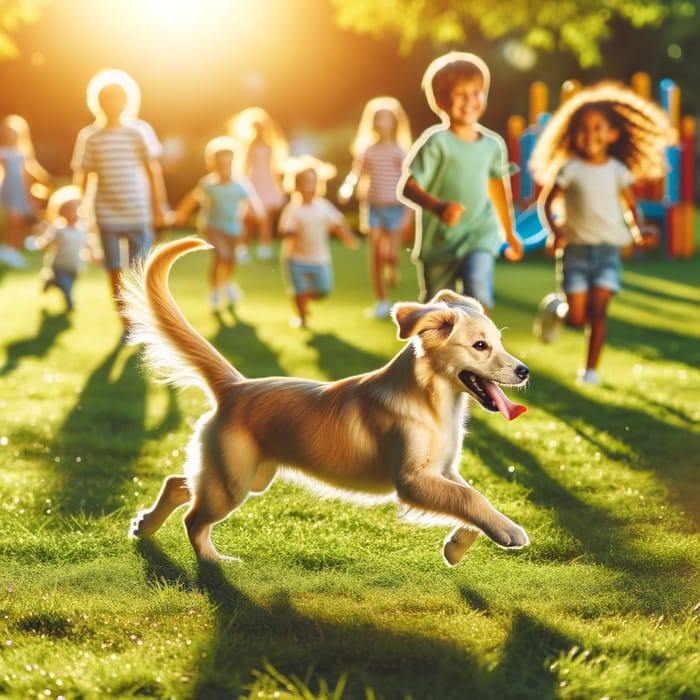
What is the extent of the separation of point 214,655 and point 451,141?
4196mm

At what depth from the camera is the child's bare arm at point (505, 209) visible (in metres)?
7.55

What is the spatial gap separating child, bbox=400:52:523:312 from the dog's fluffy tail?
2.70 meters

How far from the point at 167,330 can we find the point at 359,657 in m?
1.44

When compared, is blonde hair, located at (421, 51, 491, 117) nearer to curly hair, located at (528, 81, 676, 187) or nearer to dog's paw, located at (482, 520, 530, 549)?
curly hair, located at (528, 81, 676, 187)

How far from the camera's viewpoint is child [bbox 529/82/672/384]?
325 inches

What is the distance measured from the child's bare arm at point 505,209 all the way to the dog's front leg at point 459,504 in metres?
3.63

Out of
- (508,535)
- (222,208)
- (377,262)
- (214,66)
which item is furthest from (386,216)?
(214,66)

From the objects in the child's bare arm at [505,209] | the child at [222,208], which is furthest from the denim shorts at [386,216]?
the child's bare arm at [505,209]

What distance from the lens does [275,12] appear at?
39094 mm

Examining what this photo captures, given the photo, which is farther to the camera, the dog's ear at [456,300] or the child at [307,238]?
the child at [307,238]

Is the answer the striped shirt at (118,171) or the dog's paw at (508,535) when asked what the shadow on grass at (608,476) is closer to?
the dog's paw at (508,535)

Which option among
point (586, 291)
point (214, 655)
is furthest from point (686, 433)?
point (214, 655)

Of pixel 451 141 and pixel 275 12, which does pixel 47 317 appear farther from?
pixel 275 12

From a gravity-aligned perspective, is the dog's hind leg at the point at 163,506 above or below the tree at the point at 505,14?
below
